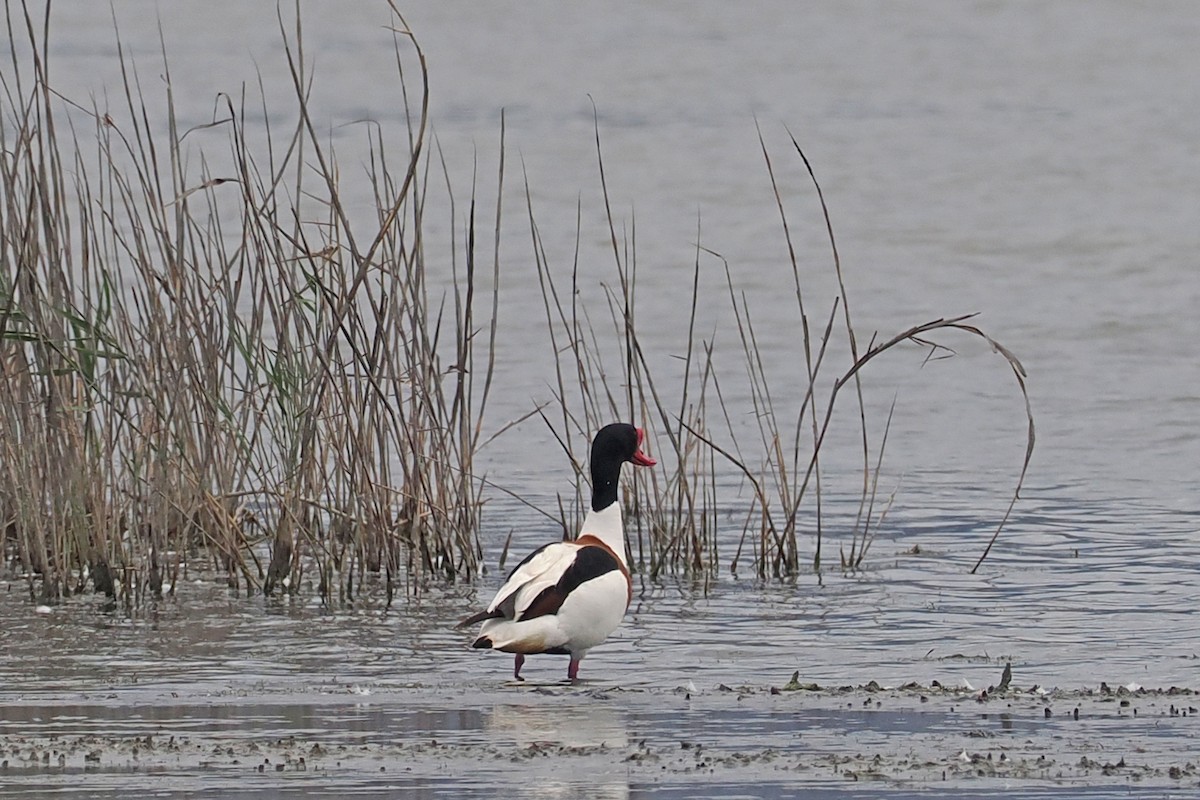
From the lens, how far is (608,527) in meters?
8.08

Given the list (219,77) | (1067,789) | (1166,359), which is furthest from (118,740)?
(219,77)

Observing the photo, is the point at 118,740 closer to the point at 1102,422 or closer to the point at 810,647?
the point at 810,647

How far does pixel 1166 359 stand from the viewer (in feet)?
49.6

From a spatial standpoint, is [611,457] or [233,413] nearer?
[611,457]

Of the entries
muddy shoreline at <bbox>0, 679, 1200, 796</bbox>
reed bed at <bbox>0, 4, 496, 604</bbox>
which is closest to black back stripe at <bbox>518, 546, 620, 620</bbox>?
muddy shoreline at <bbox>0, 679, 1200, 796</bbox>

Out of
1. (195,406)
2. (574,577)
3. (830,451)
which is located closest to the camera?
(574,577)

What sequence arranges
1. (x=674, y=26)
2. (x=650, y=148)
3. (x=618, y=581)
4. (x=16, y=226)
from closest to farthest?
(x=618, y=581)
(x=16, y=226)
(x=650, y=148)
(x=674, y=26)

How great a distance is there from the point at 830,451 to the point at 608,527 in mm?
4622

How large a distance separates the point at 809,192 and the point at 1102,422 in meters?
8.79

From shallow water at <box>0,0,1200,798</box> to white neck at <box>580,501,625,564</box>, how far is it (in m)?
0.38

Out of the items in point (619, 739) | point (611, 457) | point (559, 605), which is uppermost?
point (611, 457)

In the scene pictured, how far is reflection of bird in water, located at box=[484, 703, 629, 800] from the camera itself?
5512mm

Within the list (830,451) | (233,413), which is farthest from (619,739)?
(830,451)

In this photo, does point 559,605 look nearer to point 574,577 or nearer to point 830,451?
point 574,577
